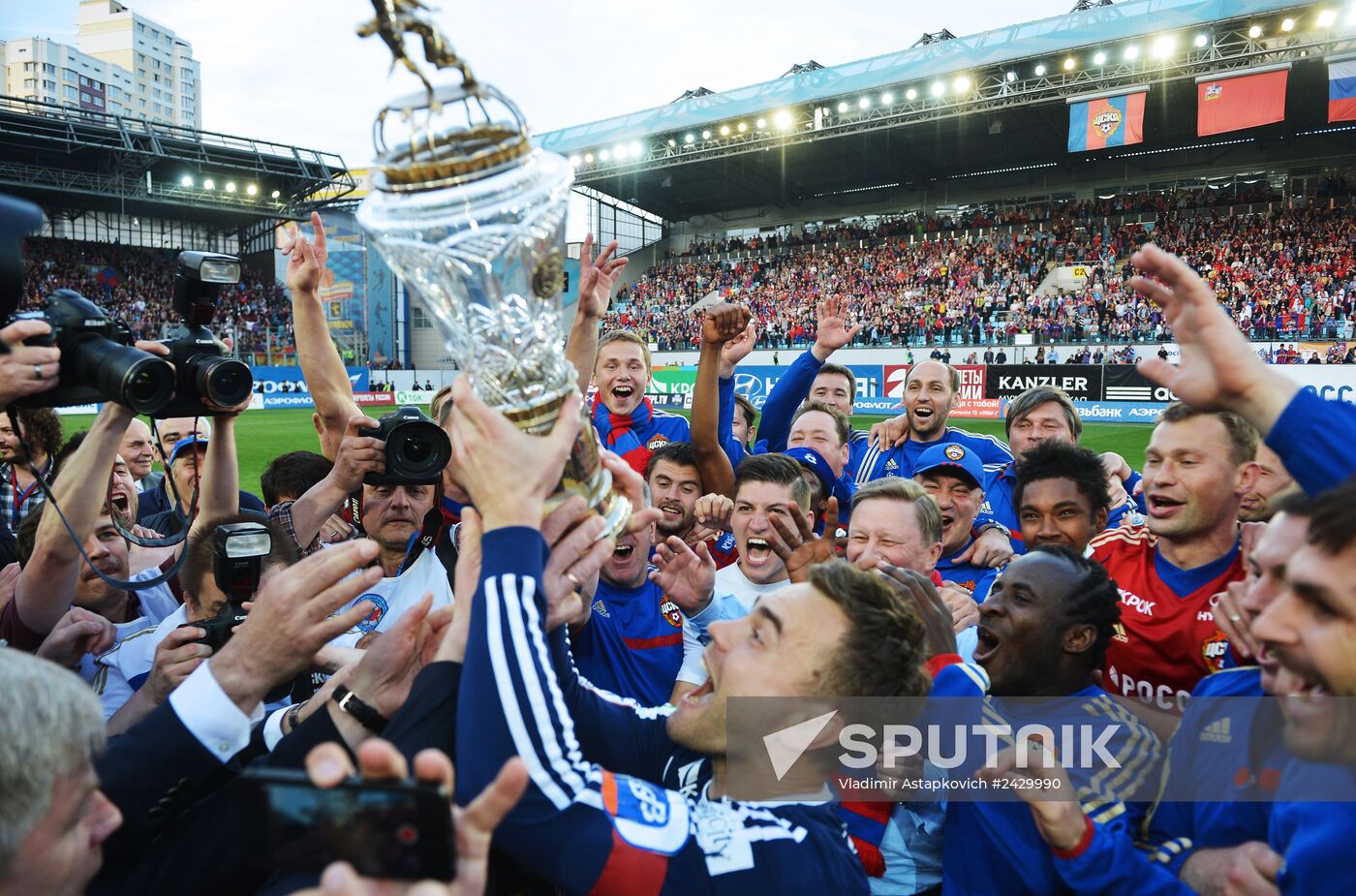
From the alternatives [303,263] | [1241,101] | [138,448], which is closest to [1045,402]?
[303,263]

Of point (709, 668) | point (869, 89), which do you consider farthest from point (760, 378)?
point (709, 668)

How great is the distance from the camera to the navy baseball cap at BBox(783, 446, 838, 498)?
4.57m

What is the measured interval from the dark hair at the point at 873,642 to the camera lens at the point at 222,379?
5.54ft

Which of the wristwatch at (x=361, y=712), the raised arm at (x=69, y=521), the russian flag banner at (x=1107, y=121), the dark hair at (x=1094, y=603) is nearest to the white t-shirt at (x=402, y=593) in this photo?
the raised arm at (x=69, y=521)

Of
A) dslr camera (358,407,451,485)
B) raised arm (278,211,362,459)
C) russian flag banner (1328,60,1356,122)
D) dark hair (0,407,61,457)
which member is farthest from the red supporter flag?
dark hair (0,407,61,457)

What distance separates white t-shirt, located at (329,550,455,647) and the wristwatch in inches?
59.8

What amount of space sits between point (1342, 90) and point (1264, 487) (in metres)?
25.6

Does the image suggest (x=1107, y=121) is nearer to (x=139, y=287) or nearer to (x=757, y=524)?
(x=757, y=524)

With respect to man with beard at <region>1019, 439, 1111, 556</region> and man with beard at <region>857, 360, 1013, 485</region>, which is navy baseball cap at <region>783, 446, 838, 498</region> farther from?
man with beard at <region>1019, 439, 1111, 556</region>

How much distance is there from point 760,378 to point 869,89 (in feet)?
43.7

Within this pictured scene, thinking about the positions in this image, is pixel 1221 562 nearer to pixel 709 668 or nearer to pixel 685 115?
pixel 709 668

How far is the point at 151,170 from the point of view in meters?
36.5

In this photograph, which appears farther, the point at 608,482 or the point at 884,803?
the point at 884,803

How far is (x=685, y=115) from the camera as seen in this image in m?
33.2
